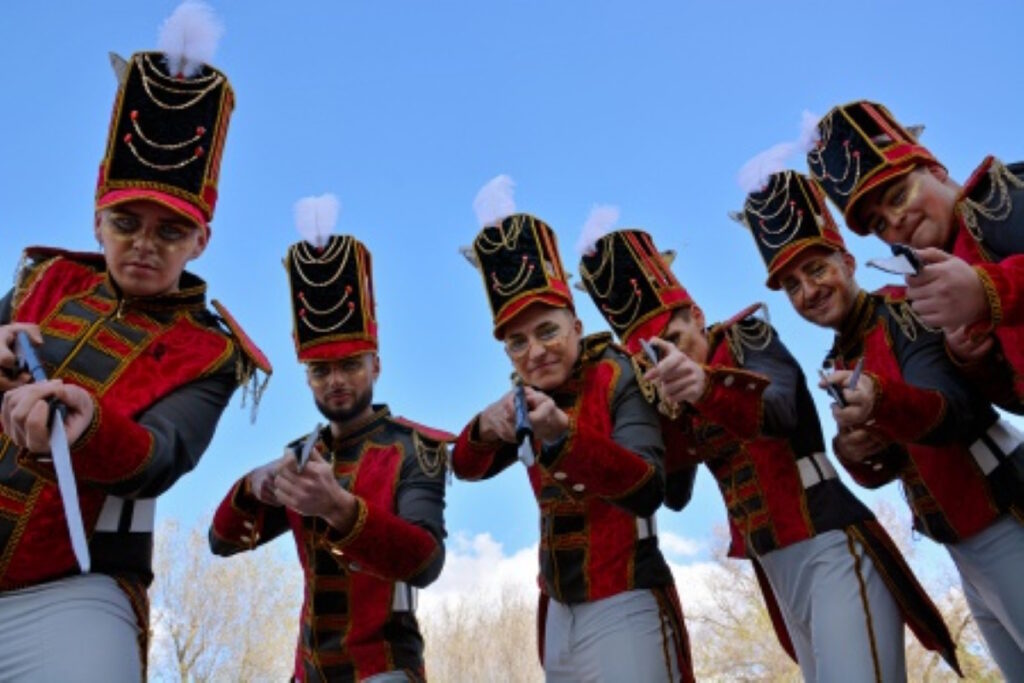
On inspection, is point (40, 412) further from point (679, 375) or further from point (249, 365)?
point (679, 375)

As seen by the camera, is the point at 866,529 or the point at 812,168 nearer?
the point at 866,529

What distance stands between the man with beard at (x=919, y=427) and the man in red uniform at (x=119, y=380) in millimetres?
2555

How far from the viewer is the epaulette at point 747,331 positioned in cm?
520

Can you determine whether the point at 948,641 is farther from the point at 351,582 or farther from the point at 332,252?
the point at 332,252

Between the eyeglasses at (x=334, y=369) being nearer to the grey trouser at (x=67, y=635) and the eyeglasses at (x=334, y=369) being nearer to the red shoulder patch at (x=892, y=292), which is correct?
the grey trouser at (x=67, y=635)

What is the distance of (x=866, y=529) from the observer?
477 centimetres

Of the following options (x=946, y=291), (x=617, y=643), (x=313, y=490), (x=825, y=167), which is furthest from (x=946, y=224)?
(x=313, y=490)

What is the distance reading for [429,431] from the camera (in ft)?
18.3

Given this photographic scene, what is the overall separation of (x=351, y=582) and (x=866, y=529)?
242 cm

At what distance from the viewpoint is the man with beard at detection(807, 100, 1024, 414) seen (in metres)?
3.51

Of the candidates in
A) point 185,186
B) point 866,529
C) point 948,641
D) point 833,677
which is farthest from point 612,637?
point 185,186

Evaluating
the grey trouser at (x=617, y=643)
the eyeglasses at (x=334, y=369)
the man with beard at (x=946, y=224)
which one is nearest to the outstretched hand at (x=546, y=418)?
the grey trouser at (x=617, y=643)

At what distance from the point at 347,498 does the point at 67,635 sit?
4.16 feet

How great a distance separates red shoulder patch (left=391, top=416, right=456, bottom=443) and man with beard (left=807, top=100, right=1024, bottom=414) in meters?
2.29
